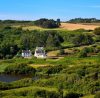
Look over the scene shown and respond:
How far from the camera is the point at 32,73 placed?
89938 millimetres

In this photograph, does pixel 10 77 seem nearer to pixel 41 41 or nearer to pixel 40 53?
pixel 40 53

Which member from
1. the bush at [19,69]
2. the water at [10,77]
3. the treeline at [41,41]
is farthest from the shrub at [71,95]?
the treeline at [41,41]

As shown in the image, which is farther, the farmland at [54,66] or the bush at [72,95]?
the farmland at [54,66]

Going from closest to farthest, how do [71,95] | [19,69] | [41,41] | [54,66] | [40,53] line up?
1. [71,95]
2. [54,66]
3. [19,69]
4. [40,53]
5. [41,41]

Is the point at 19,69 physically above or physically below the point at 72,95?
below

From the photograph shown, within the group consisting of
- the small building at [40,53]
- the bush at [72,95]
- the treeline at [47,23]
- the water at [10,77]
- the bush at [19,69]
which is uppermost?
the treeline at [47,23]

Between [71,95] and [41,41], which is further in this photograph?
[41,41]

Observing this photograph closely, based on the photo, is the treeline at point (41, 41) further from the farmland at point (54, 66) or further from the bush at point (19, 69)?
the bush at point (19, 69)

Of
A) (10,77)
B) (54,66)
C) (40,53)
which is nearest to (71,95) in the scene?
(10,77)

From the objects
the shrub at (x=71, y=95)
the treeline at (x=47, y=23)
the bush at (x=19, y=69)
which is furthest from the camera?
the treeline at (x=47, y=23)

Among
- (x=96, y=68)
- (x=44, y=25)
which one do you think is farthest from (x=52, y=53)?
(x=44, y=25)

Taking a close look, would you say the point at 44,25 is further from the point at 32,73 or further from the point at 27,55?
the point at 32,73

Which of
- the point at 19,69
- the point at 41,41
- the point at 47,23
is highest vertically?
the point at 47,23

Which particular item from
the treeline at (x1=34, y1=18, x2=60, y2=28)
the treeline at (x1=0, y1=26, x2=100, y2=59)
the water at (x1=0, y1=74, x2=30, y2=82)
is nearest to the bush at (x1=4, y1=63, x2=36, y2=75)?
the water at (x1=0, y1=74, x2=30, y2=82)
